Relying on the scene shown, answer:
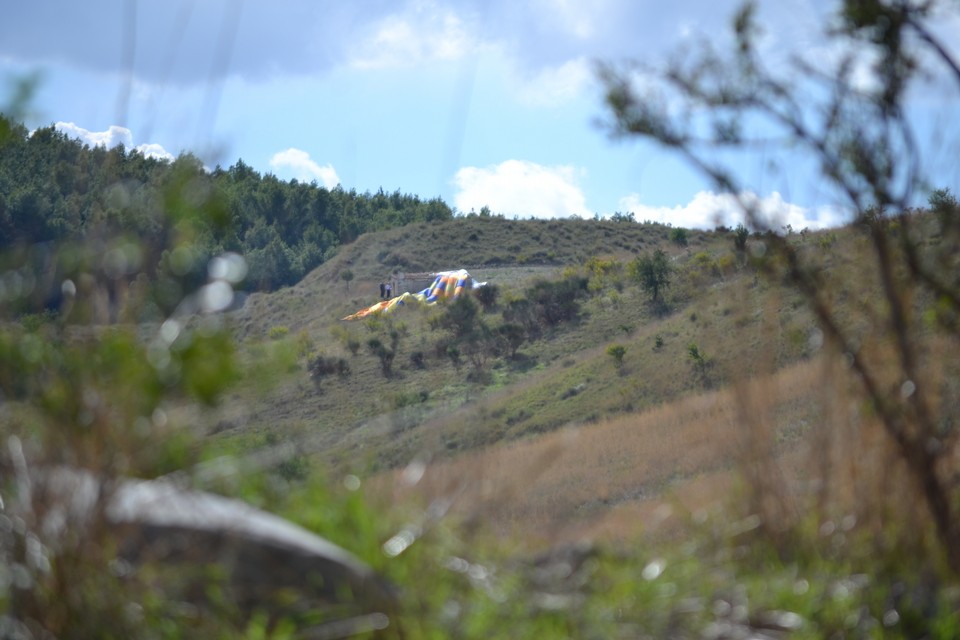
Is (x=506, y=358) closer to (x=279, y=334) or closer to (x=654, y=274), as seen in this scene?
(x=654, y=274)

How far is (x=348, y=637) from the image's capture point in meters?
2.61

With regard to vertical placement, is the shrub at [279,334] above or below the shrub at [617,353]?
below

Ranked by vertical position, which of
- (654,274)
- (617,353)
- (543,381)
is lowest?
(543,381)

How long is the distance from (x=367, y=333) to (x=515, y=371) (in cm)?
652

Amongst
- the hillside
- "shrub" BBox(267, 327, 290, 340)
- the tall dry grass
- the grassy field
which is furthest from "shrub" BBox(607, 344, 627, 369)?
the tall dry grass

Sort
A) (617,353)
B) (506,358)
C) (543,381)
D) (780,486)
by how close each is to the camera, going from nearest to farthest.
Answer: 1. (780,486)
2. (543,381)
3. (617,353)
4. (506,358)

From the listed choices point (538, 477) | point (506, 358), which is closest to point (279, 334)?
point (538, 477)

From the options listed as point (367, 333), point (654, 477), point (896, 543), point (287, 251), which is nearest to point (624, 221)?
point (287, 251)

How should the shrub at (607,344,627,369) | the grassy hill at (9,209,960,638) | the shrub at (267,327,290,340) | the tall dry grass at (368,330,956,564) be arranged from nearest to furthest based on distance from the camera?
the grassy hill at (9,209,960,638)
the tall dry grass at (368,330,956,564)
the shrub at (267,327,290,340)
the shrub at (607,344,627,369)

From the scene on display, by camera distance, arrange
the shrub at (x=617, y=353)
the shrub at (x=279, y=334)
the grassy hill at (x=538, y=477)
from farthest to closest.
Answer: the shrub at (x=617, y=353)
the shrub at (x=279, y=334)
the grassy hill at (x=538, y=477)

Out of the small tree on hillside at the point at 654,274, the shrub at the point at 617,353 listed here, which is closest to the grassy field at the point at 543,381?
the shrub at the point at 617,353

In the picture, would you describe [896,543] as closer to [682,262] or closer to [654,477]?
[654,477]

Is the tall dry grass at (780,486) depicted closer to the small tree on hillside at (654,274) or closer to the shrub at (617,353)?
the shrub at (617,353)

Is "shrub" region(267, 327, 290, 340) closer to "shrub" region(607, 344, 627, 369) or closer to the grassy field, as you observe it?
the grassy field
